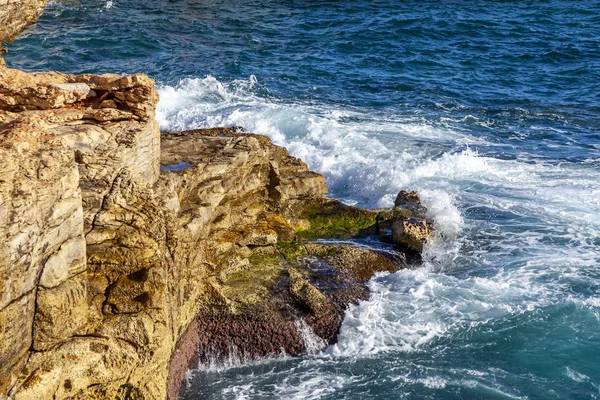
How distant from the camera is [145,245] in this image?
28.2 feet

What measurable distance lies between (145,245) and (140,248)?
0.07 m

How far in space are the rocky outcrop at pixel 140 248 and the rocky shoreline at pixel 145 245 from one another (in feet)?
0.06

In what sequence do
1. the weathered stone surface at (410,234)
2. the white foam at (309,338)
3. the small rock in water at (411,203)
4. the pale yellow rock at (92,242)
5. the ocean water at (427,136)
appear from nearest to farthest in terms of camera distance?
the pale yellow rock at (92,242) → the ocean water at (427,136) → the white foam at (309,338) → the weathered stone surface at (410,234) → the small rock in water at (411,203)

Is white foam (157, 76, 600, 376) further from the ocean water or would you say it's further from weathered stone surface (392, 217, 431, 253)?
weathered stone surface (392, 217, 431, 253)

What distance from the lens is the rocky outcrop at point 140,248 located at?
739 centimetres

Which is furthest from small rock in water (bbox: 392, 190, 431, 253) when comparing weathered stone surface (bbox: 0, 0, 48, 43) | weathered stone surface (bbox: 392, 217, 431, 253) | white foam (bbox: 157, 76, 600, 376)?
weathered stone surface (bbox: 0, 0, 48, 43)

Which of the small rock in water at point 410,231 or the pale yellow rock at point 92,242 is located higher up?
the pale yellow rock at point 92,242

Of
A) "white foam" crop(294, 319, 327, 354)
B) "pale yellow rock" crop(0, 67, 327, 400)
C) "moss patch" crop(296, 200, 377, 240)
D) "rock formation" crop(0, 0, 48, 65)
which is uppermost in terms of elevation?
"rock formation" crop(0, 0, 48, 65)

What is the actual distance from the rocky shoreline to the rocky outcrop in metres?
0.02

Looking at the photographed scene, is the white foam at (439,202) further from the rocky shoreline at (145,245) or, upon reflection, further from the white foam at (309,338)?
the rocky shoreline at (145,245)

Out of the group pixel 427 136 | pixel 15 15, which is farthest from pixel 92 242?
pixel 427 136

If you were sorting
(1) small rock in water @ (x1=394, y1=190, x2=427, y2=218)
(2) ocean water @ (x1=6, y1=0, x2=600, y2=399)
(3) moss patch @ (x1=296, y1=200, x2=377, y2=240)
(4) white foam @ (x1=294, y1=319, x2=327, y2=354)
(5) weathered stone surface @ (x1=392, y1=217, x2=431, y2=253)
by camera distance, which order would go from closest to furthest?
1. (2) ocean water @ (x1=6, y1=0, x2=600, y2=399)
2. (4) white foam @ (x1=294, y1=319, x2=327, y2=354)
3. (5) weathered stone surface @ (x1=392, y1=217, x2=431, y2=253)
4. (3) moss patch @ (x1=296, y1=200, x2=377, y2=240)
5. (1) small rock in water @ (x1=394, y1=190, x2=427, y2=218)

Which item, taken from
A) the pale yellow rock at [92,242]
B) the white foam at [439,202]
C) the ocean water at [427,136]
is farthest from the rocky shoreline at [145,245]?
the white foam at [439,202]

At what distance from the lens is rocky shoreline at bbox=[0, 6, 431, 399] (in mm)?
7406
